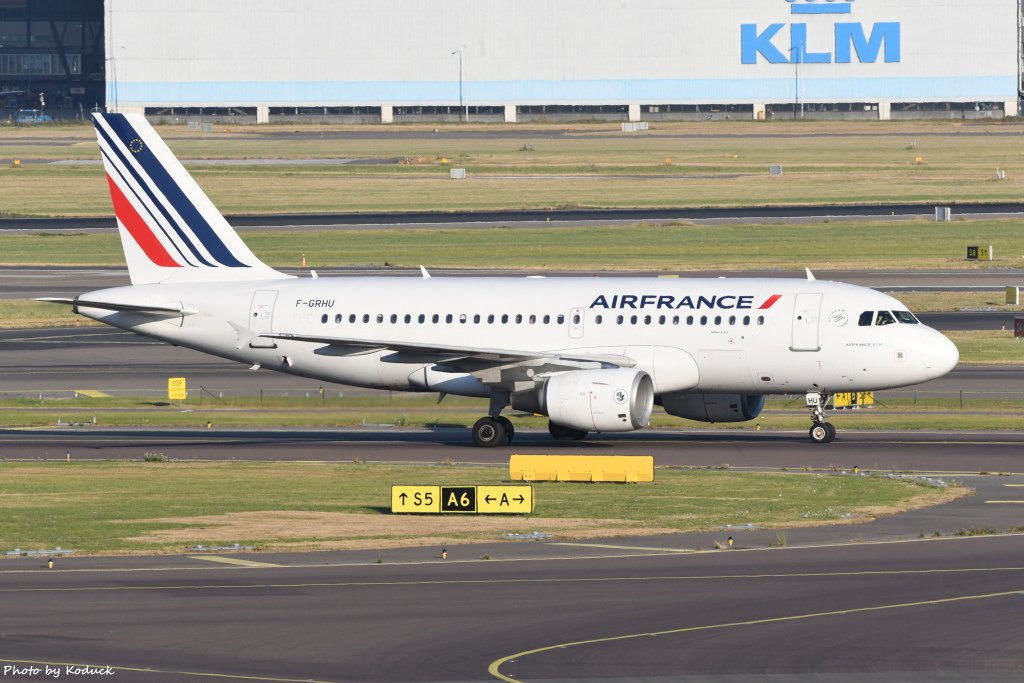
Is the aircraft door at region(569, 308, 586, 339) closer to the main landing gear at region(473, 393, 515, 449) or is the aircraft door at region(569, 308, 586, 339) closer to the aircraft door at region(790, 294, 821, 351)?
the main landing gear at region(473, 393, 515, 449)

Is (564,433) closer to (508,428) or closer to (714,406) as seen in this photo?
(508,428)

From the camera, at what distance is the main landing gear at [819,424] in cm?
4903

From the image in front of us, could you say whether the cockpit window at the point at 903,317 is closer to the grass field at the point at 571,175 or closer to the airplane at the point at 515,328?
the airplane at the point at 515,328

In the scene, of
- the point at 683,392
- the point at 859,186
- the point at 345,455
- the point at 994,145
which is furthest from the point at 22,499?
the point at 994,145

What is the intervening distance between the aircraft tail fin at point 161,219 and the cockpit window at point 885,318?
63.7 ft

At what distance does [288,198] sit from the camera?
14150 centimetres

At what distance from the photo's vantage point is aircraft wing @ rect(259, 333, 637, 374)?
48938 millimetres

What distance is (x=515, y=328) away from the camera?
50562mm

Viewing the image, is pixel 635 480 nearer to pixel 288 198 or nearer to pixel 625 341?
pixel 625 341

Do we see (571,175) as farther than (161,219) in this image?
Yes

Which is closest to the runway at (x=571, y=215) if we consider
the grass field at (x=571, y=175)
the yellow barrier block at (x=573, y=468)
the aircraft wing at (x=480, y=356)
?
the grass field at (x=571, y=175)

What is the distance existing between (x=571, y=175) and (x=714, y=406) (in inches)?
4281

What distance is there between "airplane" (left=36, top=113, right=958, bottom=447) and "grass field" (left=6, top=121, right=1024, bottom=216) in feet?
260

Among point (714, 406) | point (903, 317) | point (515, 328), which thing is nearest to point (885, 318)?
point (903, 317)
